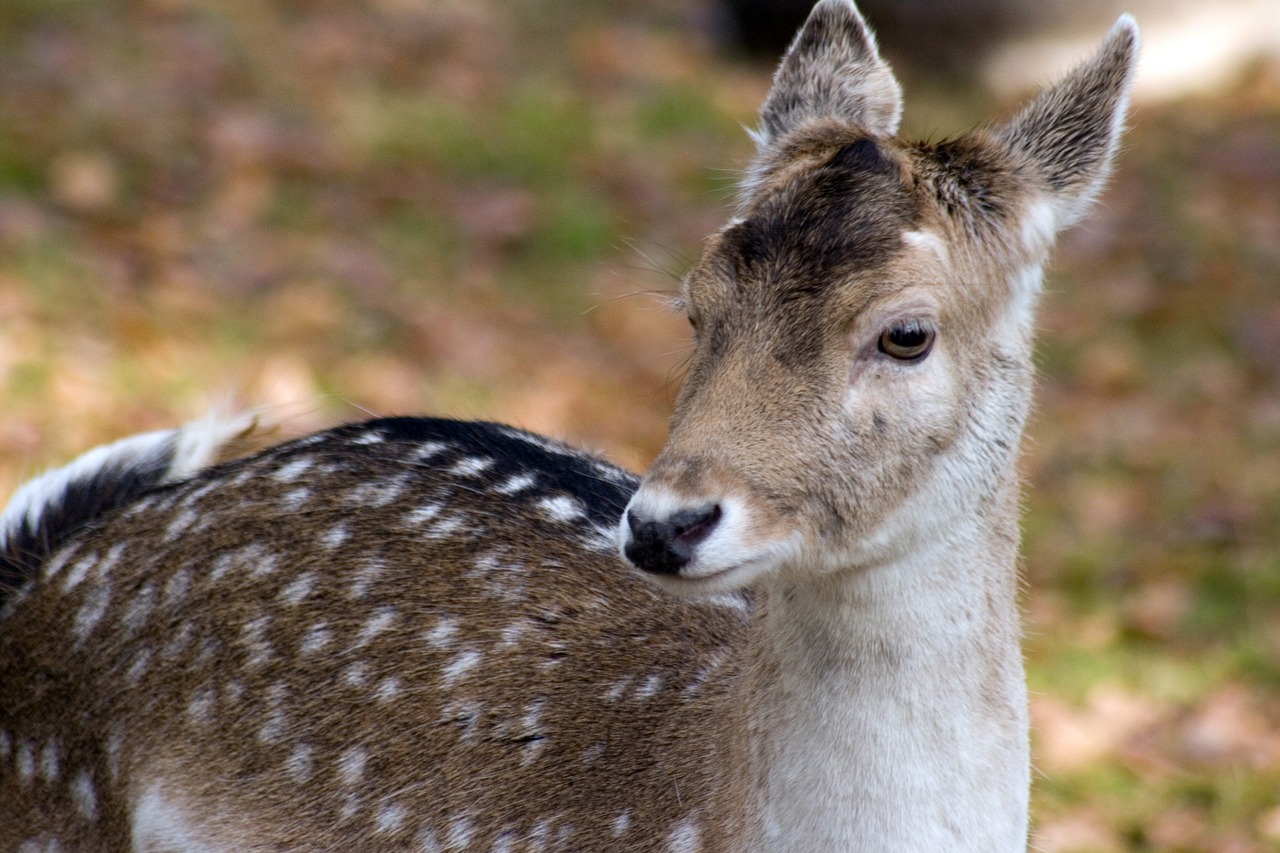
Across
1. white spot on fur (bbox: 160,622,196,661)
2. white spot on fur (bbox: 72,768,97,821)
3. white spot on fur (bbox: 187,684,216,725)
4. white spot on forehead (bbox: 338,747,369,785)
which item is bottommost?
white spot on forehead (bbox: 338,747,369,785)

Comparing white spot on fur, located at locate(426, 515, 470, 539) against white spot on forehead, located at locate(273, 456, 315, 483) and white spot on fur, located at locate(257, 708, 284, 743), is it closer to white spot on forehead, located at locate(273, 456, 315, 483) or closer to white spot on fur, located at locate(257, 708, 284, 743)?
white spot on forehead, located at locate(273, 456, 315, 483)

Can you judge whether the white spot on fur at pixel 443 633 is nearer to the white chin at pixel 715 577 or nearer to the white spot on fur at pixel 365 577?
the white spot on fur at pixel 365 577

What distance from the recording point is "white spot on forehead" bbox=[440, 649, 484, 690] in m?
3.26

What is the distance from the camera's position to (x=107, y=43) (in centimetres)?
840

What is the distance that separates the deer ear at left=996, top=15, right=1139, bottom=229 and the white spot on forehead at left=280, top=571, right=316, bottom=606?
62.8 inches

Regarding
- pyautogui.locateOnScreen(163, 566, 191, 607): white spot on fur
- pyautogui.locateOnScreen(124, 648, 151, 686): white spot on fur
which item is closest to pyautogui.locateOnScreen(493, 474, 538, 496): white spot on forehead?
pyautogui.locateOnScreen(163, 566, 191, 607): white spot on fur

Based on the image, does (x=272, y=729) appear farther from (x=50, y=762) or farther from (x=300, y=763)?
(x=50, y=762)

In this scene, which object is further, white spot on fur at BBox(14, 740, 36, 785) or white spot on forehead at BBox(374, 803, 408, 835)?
white spot on fur at BBox(14, 740, 36, 785)

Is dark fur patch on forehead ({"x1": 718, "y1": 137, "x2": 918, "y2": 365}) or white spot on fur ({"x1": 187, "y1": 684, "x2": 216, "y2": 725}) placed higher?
dark fur patch on forehead ({"x1": 718, "y1": 137, "x2": 918, "y2": 365})

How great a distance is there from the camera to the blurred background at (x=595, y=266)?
17.8 ft

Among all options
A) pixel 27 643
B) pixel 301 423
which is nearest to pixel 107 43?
pixel 301 423

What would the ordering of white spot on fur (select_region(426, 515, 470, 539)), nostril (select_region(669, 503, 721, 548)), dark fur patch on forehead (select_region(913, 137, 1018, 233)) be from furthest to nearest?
white spot on fur (select_region(426, 515, 470, 539))
dark fur patch on forehead (select_region(913, 137, 1018, 233))
nostril (select_region(669, 503, 721, 548))

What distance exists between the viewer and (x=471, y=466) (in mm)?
3641

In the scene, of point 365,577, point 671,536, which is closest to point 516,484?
point 365,577
